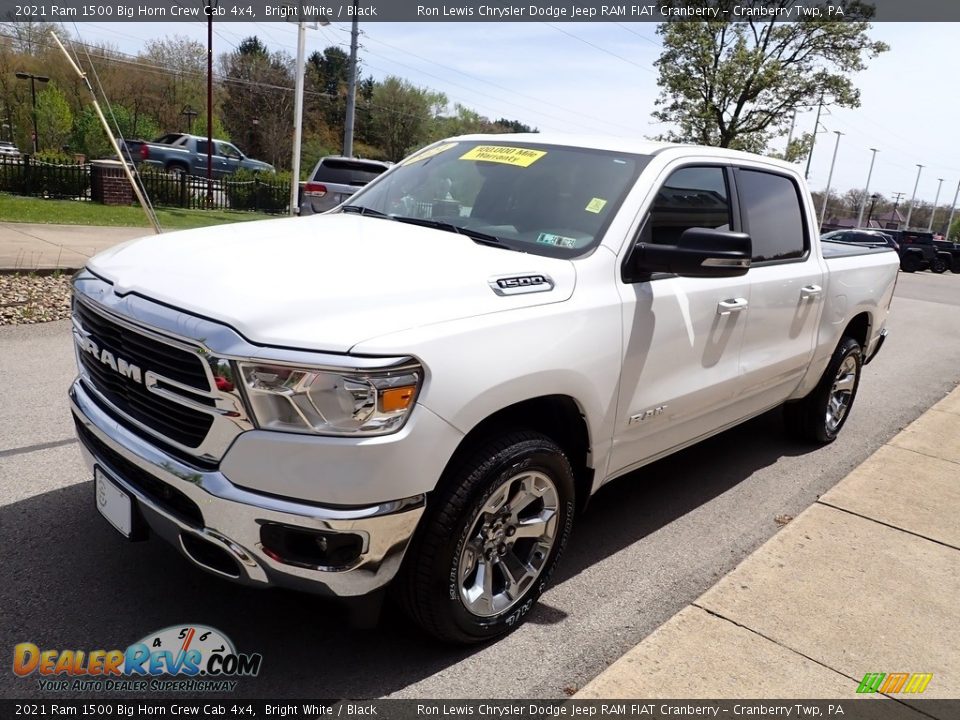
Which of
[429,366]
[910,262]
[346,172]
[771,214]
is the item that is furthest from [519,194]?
[910,262]

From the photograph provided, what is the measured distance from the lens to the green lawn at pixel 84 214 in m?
13.8

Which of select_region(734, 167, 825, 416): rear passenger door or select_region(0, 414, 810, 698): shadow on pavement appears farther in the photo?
select_region(734, 167, 825, 416): rear passenger door

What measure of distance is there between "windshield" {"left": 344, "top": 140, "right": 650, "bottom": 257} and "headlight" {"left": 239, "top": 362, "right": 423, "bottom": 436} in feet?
3.76

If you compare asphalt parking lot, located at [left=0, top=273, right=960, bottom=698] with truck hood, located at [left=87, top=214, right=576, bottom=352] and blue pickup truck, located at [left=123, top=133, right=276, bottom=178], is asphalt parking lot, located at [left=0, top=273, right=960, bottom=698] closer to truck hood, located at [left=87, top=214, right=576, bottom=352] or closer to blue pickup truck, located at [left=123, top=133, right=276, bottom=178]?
truck hood, located at [left=87, top=214, right=576, bottom=352]

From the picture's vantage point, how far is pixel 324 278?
246 centimetres

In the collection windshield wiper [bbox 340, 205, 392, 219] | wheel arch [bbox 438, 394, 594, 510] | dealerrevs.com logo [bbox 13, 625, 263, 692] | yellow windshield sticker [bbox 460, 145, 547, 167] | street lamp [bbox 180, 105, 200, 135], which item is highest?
street lamp [bbox 180, 105, 200, 135]

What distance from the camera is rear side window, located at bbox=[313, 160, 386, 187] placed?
46.3 feet

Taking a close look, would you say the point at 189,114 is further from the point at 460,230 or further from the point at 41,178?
the point at 460,230

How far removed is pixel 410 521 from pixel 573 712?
896 millimetres

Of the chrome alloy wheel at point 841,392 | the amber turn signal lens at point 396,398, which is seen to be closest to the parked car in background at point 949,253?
the chrome alloy wheel at point 841,392

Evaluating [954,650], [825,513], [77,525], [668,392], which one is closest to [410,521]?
[668,392]

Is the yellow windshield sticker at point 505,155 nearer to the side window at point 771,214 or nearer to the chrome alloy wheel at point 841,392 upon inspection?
the side window at point 771,214

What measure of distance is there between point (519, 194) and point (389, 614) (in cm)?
191

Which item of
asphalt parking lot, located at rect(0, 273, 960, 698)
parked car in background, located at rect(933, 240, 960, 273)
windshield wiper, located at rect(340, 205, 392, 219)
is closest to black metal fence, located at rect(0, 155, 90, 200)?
asphalt parking lot, located at rect(0, 273, 960, 698)
